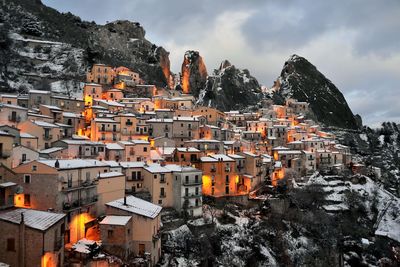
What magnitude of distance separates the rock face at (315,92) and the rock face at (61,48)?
184 ft

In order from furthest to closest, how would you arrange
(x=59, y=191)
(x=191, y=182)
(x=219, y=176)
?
(x=219, y=176) → (x=191, y=182) → (x=59, y=191)

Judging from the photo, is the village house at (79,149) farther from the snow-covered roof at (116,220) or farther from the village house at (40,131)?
the snow-covered roof at (116,220)

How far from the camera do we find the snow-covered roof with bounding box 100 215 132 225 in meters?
39.8

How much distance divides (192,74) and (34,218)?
407ft

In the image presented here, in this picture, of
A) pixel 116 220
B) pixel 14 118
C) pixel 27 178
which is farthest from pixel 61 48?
pixel 116 220

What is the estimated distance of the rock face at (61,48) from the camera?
103 meters

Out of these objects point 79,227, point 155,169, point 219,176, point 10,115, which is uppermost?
point 10,115

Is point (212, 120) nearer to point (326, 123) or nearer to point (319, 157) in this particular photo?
point (319, 157)

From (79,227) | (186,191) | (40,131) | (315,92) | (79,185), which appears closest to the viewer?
(79,227)

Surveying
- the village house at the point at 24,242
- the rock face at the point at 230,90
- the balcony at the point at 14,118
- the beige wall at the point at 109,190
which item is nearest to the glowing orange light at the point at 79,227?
the beige wall at the point at 109,190

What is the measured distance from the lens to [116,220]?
4056 centimetres

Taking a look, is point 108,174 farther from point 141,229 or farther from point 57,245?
point 57,245

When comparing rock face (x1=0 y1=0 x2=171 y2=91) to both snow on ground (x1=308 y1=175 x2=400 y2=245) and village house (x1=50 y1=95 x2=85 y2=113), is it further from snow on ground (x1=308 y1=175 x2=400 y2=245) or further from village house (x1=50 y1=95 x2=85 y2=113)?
snow on ground (x1=308 y1=175 x2=400 y2=245)

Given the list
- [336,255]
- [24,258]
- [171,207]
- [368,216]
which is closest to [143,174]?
[171,207]
